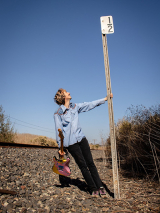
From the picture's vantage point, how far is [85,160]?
3.46 m

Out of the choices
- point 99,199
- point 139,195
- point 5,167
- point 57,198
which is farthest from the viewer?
point 5,167

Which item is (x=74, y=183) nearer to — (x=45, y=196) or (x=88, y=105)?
(x=45, y=196)

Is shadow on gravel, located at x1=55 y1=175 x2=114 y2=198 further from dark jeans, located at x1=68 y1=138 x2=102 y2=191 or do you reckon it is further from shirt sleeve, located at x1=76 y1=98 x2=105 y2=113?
shirt sleeve, located at x1=76 y1=98 x2=105 y2=113

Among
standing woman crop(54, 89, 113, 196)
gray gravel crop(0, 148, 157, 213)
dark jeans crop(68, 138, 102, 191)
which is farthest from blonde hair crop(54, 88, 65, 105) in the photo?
gray gravel crop(0, 148, 157, 213)

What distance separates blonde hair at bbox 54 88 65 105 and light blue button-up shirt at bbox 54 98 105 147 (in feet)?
0.52

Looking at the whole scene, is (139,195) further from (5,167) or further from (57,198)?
(5,167)

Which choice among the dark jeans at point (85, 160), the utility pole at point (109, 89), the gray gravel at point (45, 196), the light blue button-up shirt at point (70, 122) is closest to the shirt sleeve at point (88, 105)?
the light blue button-up shirt at point (70, 122)

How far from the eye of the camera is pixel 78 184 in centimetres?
411

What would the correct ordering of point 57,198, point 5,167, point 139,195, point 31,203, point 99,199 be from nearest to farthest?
point 31,203 → point 57,198 → point 99,199 → point 139,195 → point 5,167

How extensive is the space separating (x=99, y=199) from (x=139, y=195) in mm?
902

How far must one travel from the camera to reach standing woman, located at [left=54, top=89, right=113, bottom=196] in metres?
3.26

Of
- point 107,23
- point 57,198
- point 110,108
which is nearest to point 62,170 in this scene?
point 57,198

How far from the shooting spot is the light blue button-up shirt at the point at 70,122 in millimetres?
3254

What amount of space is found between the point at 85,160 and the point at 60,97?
139cm
